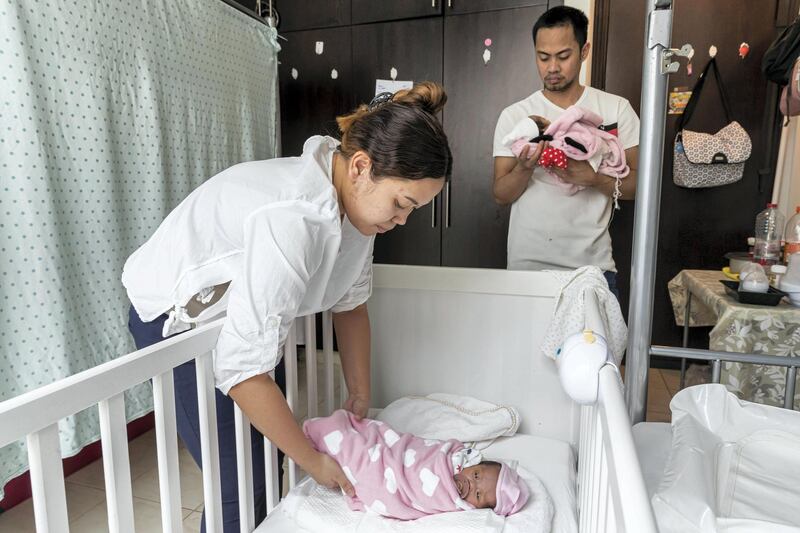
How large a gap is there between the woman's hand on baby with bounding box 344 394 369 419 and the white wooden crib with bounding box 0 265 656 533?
9 centimetres

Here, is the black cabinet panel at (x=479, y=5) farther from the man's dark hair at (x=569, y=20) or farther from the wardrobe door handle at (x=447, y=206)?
the man's dark hair at (x=569, y=20)

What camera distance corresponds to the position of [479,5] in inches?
91.2

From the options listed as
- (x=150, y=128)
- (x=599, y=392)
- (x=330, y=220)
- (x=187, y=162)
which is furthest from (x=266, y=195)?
(x=187, y=162)

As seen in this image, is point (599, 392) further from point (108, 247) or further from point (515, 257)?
point (108, 247)

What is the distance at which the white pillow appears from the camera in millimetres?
1222

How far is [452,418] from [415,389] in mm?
188

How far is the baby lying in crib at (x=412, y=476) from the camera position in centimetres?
97

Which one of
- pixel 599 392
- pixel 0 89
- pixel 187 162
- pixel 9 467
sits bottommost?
pixel 9 467

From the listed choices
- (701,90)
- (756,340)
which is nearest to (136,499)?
(756,340)

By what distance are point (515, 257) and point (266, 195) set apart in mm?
884

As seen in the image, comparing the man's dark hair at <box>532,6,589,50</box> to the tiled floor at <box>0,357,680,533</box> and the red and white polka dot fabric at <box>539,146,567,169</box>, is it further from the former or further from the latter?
the tiled floor at <box>0,357,680,533</box>

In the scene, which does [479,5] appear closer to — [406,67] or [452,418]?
[406,67]

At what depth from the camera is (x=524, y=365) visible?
1322 mm

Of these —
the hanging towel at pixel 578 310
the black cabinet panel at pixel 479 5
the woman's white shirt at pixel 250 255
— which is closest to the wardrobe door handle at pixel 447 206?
the black cabinet panel at pixel 479 5
